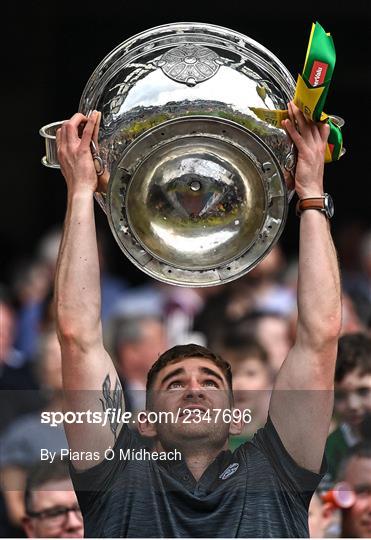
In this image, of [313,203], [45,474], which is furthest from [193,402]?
[313,203]

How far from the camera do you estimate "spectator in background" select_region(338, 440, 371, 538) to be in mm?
4266

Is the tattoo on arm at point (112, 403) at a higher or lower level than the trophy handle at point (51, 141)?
lower

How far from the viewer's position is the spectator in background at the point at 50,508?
414cm

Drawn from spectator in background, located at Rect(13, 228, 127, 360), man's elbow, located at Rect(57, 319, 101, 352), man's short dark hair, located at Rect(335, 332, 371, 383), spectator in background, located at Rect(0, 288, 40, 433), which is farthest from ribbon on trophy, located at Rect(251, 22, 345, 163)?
spectator in background, located at Rect(13, 228, 127, 360)

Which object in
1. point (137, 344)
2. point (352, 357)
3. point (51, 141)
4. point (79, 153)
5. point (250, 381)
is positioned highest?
point (137, 344)

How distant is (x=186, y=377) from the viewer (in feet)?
13.1

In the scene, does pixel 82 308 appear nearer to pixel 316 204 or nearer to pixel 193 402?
pixel 193 402

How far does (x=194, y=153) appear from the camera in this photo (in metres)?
3.83

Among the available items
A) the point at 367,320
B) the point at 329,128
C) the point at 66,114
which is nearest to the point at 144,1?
the point at 66,114

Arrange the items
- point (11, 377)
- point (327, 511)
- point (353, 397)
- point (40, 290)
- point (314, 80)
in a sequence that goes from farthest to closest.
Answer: point (40, 290)
point (11, 377)
point (353, 397)
point (327, 511)
point (314, 80)

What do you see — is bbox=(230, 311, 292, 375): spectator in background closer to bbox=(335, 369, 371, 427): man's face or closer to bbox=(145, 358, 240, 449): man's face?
bbox=(335, 369, 371, 427): man's face
